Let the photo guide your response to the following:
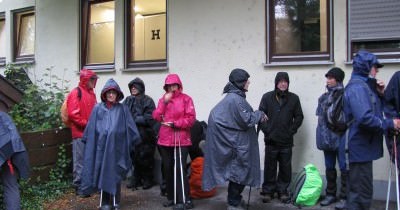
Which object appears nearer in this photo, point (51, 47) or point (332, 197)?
point (332, 197)

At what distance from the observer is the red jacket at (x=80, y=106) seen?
24.5 feet

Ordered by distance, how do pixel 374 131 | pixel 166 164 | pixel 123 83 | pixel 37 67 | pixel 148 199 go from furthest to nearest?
1. pixel 37 67
2. pixel 123 83
3. pixel 148 199
4. pixel 166 164
5. pixel 374 131

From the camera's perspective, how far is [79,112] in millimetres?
7516

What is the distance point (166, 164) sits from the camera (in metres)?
6.73

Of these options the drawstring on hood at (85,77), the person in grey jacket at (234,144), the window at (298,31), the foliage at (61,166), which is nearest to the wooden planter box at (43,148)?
the foliage at (61,166)

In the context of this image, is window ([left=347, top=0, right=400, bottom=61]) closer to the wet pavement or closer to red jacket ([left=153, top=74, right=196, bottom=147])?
the wet pavement

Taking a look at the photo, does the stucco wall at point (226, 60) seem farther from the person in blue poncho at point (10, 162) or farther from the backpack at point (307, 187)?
the person in blue poncho at point (10, 162)

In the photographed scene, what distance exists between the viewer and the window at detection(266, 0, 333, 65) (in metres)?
7.14

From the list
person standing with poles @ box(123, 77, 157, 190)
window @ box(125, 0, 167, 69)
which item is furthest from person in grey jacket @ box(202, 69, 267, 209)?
window @ box(125, 0, 167, 69)

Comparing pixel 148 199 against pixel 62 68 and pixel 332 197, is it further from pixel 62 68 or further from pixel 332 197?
pixel 62 68

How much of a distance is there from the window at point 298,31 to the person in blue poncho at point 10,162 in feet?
13.0

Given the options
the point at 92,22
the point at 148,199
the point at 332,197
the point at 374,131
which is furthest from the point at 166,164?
the point at 92,22

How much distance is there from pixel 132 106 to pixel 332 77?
335cm

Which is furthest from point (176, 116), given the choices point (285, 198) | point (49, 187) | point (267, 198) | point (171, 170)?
point (49, 187)
